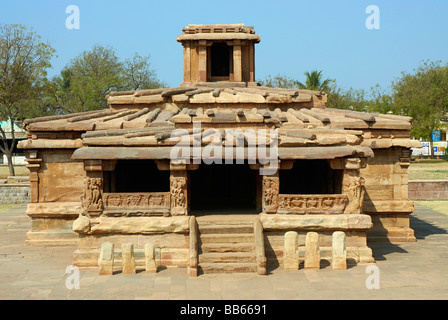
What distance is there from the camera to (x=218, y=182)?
51.5ft

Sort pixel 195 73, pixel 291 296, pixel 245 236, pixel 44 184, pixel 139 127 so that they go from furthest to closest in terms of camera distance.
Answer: pixel 195 73 < pixel 44 184 < pixel 139 127 < pixel 245 236 < pixel 291 296

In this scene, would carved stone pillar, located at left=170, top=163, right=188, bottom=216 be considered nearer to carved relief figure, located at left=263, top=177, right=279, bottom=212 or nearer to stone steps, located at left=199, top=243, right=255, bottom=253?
stone steps, located at left=199, top=243, right=255, bottom=253

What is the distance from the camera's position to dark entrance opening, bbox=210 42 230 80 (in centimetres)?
1769

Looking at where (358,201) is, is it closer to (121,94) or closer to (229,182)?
(229,182)

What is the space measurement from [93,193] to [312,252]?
14.8ft

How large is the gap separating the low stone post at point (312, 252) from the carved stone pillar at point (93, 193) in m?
4.21

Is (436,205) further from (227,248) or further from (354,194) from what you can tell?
(227,248)

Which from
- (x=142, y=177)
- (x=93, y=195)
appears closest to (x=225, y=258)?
(x=93, y=195)

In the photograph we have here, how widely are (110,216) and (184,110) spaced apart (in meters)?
3.63

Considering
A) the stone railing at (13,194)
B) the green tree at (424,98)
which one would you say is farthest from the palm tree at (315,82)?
the stone railing at (13,194)

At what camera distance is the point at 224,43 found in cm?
1748

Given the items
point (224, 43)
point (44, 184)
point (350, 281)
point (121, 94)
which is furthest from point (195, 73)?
point (350, 281)

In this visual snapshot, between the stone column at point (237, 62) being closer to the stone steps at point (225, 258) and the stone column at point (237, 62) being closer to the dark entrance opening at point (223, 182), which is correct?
the dark entrance opening at point (223, 182)

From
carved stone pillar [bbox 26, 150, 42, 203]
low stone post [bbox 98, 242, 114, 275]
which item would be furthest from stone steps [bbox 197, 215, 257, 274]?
carved stone pillar [bbox 26, 150, 42, 203]
